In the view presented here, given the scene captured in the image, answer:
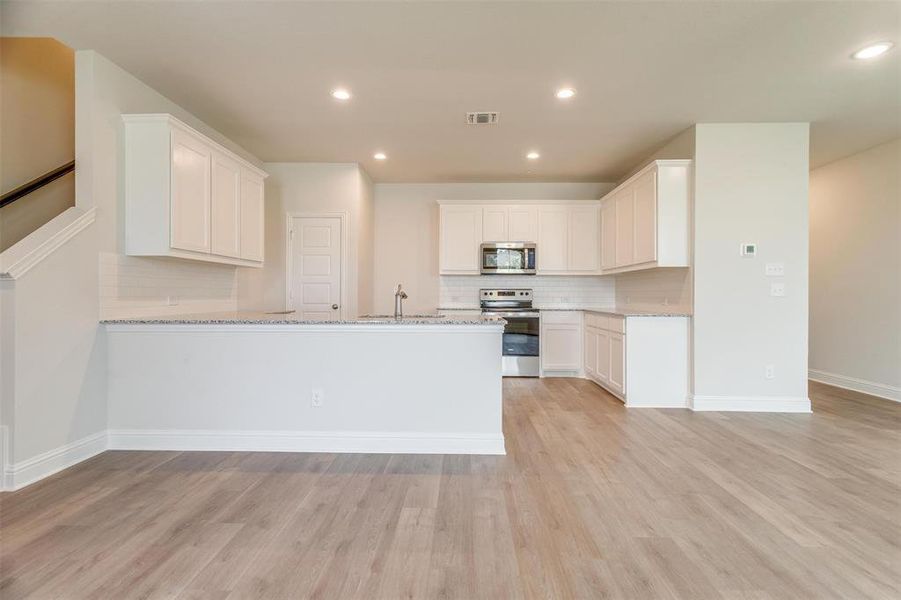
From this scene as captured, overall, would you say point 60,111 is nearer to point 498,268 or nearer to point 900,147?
point 498,268

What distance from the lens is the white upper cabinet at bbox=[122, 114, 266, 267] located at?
3.02 m

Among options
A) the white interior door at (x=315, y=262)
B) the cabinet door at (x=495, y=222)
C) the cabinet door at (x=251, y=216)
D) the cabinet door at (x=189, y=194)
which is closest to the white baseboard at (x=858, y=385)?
the cabinet door at (x=495, y=222)

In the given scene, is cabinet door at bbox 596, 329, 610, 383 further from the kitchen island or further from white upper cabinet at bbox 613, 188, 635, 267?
the kitchen island

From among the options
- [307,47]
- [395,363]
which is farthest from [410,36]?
[395,363]

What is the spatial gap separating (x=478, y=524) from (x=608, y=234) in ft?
14.7

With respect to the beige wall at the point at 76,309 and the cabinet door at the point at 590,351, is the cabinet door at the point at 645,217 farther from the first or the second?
the beige wall at the point at 76,309

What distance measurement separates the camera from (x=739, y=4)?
7.52 ft

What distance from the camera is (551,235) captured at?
18.9 feet

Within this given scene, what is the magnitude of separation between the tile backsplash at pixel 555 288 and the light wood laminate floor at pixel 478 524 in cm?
311

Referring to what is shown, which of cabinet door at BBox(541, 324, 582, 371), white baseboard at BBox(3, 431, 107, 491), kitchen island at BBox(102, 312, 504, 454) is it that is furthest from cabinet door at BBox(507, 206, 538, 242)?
white baseboard at BBox(3, 431, 107, 491)

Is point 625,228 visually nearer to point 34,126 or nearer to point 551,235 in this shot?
point 551,235

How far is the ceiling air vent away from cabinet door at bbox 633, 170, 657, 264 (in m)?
1.80

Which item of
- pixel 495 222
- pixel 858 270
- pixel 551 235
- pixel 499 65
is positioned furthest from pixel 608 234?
pixel 499 65

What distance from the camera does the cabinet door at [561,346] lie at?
557 cm
